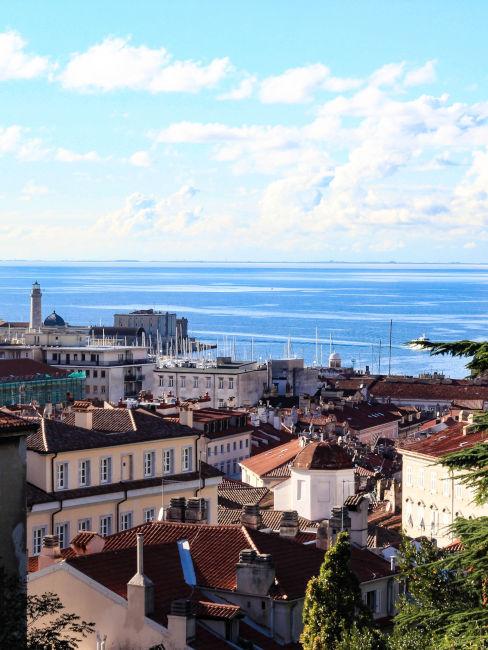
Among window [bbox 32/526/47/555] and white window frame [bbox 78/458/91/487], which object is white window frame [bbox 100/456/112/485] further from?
window [bbox 32/526/47/555]

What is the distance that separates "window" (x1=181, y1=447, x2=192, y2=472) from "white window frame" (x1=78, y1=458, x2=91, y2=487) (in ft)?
10.3

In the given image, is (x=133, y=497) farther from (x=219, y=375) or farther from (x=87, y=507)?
(x=219, y=375)

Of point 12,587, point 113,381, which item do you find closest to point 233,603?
point 12,587

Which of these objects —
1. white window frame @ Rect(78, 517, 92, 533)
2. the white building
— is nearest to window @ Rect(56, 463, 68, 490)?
white window frame @ Rect(78, 517, 92, 533)

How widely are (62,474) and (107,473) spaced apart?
147 cm

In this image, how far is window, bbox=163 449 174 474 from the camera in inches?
1378

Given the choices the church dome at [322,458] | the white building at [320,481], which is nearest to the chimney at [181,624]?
the white building at [320,481]

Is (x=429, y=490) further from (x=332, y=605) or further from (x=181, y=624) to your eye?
(x=181, y=624)

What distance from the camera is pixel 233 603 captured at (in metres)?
21.5

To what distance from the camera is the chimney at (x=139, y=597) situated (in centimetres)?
1972

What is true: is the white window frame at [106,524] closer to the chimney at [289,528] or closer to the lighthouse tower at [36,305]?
the chimney at [289,528]

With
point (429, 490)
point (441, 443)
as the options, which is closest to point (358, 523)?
point (429, 490)

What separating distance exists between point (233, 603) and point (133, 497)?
11.8 meters

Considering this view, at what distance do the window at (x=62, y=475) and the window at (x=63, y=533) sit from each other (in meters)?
0.93
